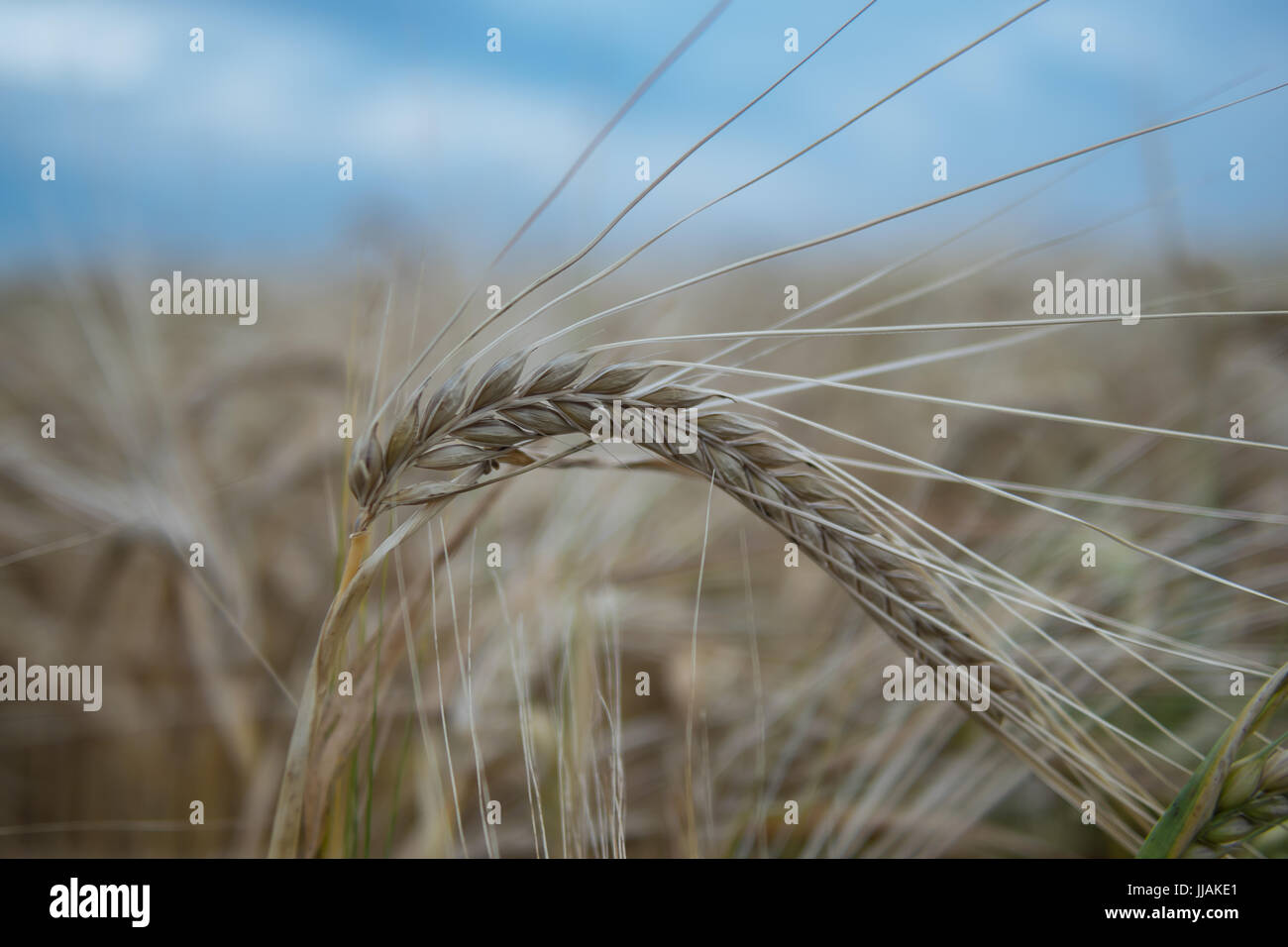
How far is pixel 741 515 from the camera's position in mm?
1202

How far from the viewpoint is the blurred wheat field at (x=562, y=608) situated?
78 centimetres

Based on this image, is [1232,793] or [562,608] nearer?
[1232,793]

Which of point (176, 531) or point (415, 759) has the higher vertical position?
point (176, 531)

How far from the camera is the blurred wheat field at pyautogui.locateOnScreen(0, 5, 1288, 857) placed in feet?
2.55

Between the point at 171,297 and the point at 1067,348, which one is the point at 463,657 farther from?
the point at 1067,348

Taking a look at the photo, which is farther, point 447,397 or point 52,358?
point 52,358

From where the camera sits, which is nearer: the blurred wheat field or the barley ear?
the barley ear

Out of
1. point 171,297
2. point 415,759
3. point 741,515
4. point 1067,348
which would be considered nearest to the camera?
point 415,759

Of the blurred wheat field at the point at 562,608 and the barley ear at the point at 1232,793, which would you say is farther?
the blurred wheat field at the point at 562,608

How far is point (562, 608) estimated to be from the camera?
32.3 inches
